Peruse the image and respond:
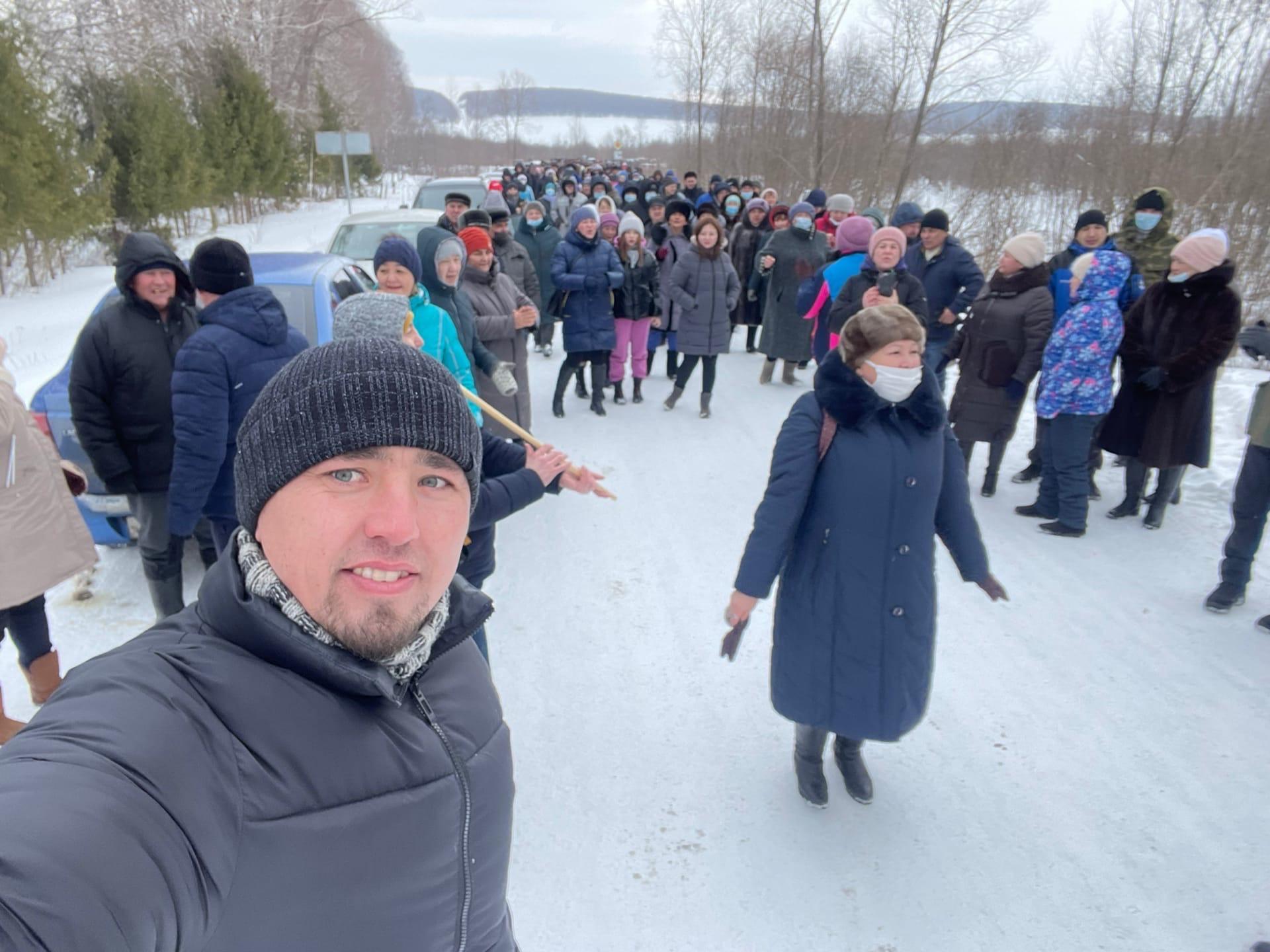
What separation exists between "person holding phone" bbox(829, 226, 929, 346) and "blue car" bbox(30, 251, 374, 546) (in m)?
3.56

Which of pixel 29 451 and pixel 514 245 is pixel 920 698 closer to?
pixel 29 451

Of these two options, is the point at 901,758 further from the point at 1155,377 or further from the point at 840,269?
the point at 840,269

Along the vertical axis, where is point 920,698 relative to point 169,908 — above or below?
below

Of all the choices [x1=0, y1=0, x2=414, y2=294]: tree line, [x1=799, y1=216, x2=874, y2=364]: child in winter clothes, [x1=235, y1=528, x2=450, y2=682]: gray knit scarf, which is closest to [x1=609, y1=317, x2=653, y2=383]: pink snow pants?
[x1=799, y1=216, x2=874, y2=364]: child in winter clothes

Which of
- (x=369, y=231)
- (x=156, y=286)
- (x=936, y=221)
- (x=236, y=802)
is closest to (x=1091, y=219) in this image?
(x=936, y=221)

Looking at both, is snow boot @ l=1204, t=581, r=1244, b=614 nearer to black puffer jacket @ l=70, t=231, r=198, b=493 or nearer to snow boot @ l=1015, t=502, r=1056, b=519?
snow boot @ l=1015, t=502, r=1056, b=519

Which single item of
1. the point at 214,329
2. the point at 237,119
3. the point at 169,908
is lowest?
the point at 169,908

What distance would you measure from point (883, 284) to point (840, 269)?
0.95 meters

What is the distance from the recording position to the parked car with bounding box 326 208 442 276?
335 inches

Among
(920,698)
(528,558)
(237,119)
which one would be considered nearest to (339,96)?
(237,119)

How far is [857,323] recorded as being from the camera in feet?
8.14

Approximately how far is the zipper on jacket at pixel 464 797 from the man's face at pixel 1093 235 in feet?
19.6

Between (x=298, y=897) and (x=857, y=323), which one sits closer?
(x=298, y=897)

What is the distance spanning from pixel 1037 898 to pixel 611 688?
1786mm
